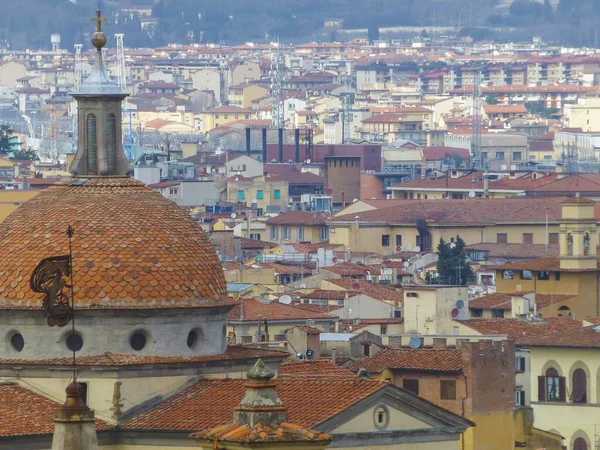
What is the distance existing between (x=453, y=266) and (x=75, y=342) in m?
41.3

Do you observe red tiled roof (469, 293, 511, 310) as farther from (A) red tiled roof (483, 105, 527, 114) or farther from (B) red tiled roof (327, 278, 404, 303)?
(A) red tiled roof (483, 105, 527, 114)

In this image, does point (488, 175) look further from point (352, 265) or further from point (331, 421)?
point (331, 421)

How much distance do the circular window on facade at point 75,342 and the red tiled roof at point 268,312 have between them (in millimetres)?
15680

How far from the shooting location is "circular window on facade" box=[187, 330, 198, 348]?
92.4 ft

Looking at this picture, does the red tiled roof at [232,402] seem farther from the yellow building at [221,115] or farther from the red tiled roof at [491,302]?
the yellow building at [221,115]

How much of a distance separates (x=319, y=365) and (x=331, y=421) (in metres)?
4.66

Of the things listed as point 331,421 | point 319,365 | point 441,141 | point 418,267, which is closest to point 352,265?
point 418,267

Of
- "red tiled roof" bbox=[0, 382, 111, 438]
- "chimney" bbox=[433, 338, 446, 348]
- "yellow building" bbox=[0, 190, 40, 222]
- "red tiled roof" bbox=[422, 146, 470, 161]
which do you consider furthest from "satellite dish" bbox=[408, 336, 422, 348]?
"red tiled roof" bbox=[422, 146, 470, 161]

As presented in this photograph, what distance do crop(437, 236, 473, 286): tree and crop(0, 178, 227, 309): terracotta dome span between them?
3589cm

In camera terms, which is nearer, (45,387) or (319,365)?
(45,387)

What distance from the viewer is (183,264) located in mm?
28156

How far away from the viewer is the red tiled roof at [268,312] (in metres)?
44.4

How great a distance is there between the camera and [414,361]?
1545 inches

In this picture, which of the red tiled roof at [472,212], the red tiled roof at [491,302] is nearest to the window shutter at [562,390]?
the red tiled roof at [491,302]
